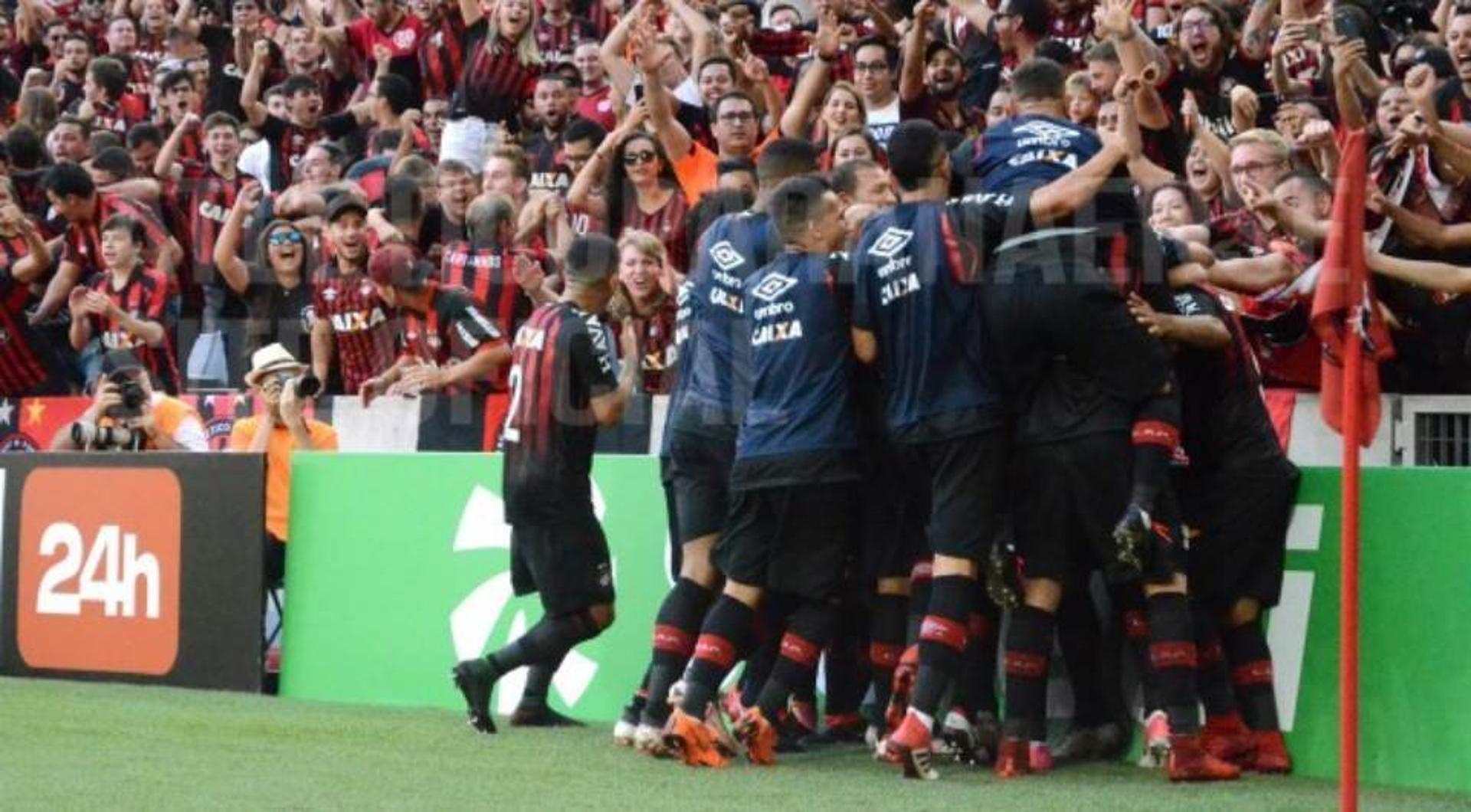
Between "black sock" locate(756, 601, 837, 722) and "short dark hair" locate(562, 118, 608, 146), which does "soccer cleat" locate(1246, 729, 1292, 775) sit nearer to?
"black sock" locate(756, 601, 837, 722)

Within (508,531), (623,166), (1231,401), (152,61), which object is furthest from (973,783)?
(152,61)

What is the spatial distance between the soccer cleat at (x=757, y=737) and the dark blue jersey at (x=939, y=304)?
1.15m

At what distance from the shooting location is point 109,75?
21812 millimetres

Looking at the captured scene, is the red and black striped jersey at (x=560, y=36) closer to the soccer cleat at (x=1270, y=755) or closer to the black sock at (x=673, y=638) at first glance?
the black sock at (x=673, y=638)

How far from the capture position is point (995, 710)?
1030 centimetres

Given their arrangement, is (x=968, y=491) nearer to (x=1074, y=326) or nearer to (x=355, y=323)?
(x=1074, y=326)

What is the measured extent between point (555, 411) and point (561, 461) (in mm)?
200

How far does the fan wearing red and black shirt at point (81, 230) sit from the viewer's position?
17562 mm

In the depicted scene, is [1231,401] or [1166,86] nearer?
[1231,401]

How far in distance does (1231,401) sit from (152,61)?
601 inches

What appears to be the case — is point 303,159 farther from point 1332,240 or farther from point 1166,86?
point 1332,240

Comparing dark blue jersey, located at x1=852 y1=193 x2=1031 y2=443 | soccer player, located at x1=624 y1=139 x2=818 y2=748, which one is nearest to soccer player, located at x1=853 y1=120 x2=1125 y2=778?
dark blue jersey, located at x1=852 y1=193 x2=1031 y2=443

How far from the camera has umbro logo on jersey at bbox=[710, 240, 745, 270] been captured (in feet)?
34.1

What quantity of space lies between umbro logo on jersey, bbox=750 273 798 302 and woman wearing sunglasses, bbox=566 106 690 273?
4.39 meters
